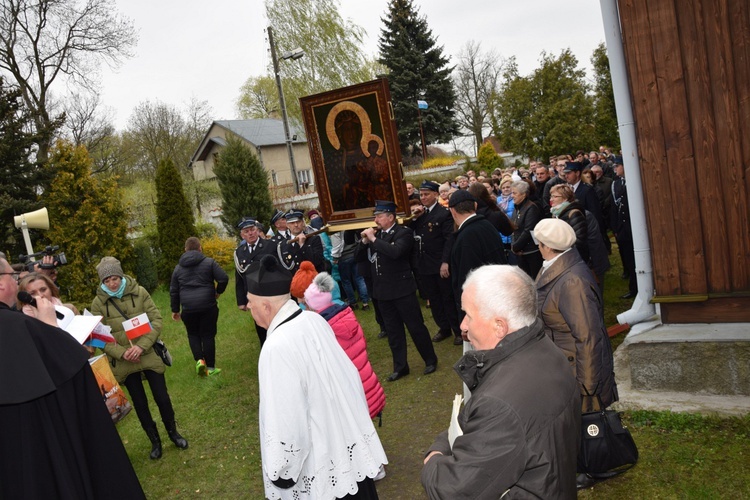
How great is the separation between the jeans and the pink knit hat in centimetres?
652

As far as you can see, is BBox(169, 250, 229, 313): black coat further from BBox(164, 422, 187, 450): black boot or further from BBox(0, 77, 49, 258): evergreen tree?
BBox(0, 77, 49, 258): evergreen tree

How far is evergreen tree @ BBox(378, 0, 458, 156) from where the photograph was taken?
38.2 metres

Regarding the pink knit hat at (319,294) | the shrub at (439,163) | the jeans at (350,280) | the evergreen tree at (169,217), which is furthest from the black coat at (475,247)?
the shrub at (439,163)

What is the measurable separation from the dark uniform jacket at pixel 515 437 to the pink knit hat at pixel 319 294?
9.05ft

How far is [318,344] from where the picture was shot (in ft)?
10.3

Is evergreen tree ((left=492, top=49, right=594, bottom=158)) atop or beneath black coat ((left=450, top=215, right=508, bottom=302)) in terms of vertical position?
atop

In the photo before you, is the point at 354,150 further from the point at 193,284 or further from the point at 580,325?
the point at 580,325

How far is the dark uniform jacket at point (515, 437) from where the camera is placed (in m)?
1.97

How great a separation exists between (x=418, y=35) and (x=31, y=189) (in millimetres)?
27371

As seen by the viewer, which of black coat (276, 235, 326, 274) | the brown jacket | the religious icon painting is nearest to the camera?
the brown jacket

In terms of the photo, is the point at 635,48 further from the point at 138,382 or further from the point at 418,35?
the point at 418,35

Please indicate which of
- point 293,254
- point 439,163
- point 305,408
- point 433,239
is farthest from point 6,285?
point 439,163

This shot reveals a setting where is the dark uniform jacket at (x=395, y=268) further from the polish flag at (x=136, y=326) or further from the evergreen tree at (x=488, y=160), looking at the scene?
the evergreen tree at (x=488, y=160)

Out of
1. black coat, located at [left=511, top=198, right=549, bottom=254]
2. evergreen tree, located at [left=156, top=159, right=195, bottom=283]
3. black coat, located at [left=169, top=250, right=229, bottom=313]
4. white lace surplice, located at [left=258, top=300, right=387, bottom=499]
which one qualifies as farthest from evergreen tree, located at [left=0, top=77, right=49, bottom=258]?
white lace surplice, located at [left=258, top=300, right=387, bottom=499]
